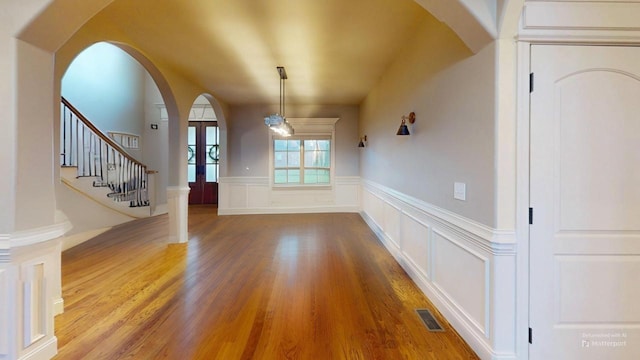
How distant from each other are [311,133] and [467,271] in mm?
5732

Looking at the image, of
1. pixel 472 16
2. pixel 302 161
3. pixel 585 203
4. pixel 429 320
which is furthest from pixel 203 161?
pixel 585 203

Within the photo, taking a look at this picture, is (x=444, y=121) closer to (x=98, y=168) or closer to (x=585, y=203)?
(x=585, y=203)

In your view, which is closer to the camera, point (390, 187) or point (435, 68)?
point (435, 68)

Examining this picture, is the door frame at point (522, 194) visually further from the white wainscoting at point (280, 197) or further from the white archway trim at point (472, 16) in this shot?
the white wainscoting at point (280, 197)

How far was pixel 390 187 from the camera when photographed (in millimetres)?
4074

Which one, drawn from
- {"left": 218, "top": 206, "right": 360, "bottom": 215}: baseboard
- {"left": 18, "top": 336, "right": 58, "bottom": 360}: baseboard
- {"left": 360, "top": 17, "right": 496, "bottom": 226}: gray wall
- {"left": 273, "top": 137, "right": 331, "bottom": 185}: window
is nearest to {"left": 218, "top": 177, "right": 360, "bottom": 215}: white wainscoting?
{"left": 218, "top": 206, "right": 360, "bottom": 215}: baseboard

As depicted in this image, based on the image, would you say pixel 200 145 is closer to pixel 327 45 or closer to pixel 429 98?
pixel 327 45

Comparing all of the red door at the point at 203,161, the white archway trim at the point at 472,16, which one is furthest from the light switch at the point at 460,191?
the red door at the point at 203,161

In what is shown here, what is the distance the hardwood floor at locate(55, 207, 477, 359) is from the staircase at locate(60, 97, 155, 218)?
1158 mm

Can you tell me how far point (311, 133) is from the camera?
723 cm

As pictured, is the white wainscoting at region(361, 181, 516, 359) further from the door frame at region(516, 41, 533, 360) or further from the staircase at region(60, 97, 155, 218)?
the staircase at region(60, 97, 155, 218)

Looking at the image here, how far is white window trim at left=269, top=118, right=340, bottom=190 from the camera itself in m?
7.14

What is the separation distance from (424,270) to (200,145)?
25.6 ft

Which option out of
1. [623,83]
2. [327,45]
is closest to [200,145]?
[327,45]
